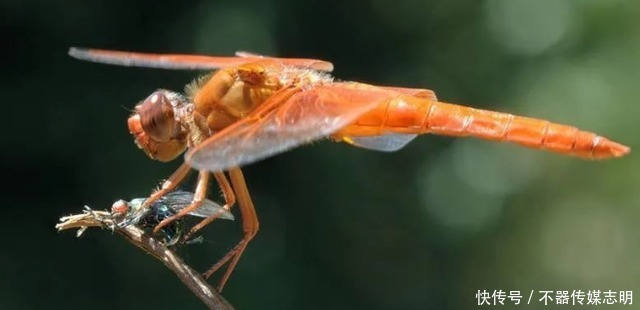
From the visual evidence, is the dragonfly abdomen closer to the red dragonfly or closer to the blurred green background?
the red dragonfly

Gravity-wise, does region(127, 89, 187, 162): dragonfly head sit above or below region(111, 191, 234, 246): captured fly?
above

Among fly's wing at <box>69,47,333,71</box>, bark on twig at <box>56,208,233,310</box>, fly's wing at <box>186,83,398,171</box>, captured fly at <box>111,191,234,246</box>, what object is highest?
fly's wing at <box>69,47,333,71</box>

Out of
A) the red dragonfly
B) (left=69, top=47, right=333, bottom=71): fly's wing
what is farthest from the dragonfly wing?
(left=69, top=47, right=333, bottom=71): fly's wing

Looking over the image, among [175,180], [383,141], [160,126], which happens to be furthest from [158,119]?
[383,141]

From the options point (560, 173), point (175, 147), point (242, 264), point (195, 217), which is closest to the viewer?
point (195, 217)

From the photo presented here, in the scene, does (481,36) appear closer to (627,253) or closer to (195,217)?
(627,253)

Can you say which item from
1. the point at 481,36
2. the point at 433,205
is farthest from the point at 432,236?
the point at 481,36

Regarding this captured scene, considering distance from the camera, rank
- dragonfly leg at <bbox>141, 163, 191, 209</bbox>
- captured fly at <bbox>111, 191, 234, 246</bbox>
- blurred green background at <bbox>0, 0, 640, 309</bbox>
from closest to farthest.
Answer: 1. captured fly at <bbox>111, 191, 234, 246</bbox>
2. dragonfly leg at <bbox>141, 163, 191, 209</bbox>
3. blurred green background at <bbox>0, 0, 640, 309</bbox>
